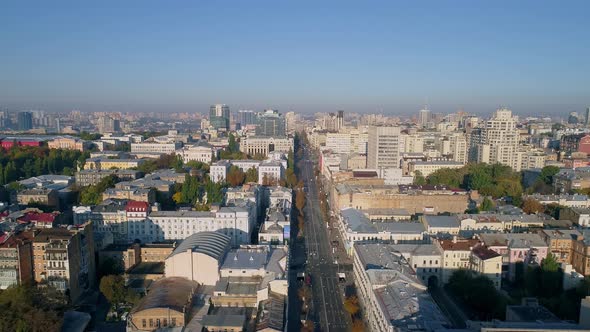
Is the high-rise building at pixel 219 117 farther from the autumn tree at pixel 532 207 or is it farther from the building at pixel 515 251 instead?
the building at pixel 515 251

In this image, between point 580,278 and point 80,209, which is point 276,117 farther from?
point 580,278

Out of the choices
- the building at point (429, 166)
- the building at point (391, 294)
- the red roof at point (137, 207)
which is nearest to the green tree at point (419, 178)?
the building at point (429, 166)

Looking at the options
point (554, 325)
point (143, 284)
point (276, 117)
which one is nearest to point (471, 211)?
point (554, 325)

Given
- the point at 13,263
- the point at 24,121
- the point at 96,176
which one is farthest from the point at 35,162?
the point at 24,121

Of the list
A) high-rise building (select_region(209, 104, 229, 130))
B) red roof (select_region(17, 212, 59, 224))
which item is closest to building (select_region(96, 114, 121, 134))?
high-rise building (select_region(209, 104, 229, 130))

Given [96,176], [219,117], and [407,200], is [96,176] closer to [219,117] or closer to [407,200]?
[407,200]

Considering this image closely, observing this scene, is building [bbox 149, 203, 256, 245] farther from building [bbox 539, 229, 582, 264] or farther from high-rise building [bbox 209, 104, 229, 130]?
high-rise building [bbox 209, 104, 229, 130]

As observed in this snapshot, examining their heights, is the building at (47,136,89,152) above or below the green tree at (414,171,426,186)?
above
